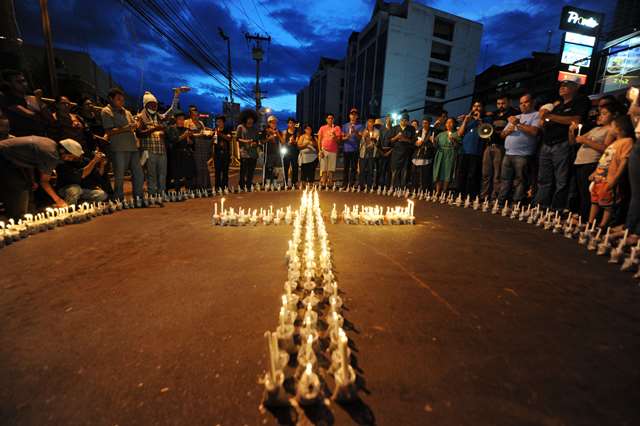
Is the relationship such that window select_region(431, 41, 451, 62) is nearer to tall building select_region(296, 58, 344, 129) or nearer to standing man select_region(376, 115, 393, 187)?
tall building select_region(296, 58, 344, 129)

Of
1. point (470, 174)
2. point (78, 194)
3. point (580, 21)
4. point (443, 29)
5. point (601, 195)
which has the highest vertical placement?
point (443, 29)

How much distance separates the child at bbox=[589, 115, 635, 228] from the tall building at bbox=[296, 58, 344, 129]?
2019 inches

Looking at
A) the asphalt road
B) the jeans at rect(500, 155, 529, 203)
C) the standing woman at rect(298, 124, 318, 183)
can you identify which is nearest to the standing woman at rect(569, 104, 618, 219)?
the jeans at rect(500, 155, 529, 203)

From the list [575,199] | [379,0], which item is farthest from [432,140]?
[379,0]

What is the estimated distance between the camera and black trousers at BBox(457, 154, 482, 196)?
27.8 ft

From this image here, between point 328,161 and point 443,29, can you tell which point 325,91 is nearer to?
point 443,29

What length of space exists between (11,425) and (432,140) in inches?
373

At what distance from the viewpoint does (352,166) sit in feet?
34.6

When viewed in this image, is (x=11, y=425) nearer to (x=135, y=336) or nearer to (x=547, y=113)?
(x=135, y=336)

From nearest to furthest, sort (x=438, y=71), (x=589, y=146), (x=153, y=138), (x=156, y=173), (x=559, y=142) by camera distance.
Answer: (x=589, y=146) → (x=559, y=142) → (x=153, y=138) → (x=156, y=173) → (x=438, y=71)

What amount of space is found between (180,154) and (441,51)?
4512 centimetres

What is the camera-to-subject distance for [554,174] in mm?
6344

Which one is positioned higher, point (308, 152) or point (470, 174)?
point (308, 152)

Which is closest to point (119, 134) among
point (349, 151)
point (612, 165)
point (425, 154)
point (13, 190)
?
point (13, 190)
